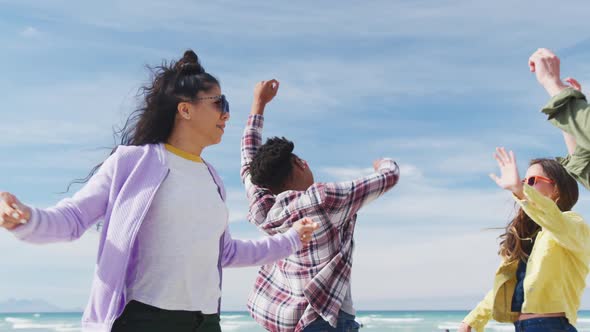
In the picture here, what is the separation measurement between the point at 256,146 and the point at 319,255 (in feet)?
3.87

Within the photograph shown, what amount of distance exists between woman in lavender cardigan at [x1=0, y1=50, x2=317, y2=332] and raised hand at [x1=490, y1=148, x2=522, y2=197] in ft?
4.61

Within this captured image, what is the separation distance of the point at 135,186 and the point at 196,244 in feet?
1.29

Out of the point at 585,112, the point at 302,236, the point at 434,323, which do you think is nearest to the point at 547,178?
the point at 302,236

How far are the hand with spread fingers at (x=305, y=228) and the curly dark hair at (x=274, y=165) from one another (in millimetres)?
751

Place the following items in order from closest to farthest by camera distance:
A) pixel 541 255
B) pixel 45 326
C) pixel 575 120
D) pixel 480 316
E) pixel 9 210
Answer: pixel 575 120, pixel 9 210, pixel 541 255, pixel 480 316, pixel 45 326

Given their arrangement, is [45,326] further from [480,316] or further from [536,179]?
[536,179]

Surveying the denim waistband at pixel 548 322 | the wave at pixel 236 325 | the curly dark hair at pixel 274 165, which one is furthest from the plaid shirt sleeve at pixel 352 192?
the wave at pixel 236 325

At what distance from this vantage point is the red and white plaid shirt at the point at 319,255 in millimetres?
3941

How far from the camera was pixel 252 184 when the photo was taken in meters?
4.60

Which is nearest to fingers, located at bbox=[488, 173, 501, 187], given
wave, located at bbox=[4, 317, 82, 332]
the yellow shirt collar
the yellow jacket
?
the yellow jacket

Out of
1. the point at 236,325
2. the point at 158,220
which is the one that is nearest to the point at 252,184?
the point at 158,220

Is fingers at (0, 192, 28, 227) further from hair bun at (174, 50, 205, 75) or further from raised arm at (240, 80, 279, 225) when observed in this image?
raised arm at (240, 80, 279, 225)

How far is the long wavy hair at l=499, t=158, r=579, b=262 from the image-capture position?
4.43 metres

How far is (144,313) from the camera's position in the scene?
9.98ft
